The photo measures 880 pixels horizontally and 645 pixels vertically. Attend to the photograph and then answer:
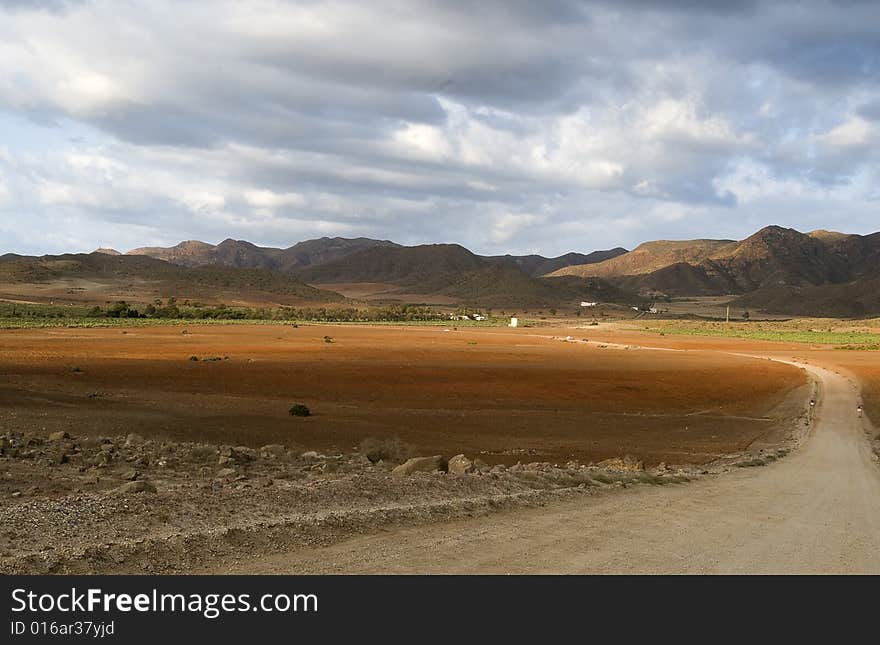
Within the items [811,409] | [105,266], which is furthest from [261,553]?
[105,266]

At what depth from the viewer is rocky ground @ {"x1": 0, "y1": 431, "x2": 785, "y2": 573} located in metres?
8.29

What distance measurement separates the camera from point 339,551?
848cm

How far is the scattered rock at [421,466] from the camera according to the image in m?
14.2

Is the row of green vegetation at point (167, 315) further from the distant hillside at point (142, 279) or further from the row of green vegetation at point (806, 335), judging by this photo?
the row of green vegetation at point (806, 335)

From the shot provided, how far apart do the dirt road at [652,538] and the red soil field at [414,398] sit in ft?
19.9

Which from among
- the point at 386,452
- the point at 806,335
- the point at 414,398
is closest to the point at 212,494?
the point at 386,452

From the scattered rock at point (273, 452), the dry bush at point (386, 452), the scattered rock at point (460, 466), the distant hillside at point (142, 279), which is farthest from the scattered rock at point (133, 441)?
the distant hillside at point (142, 279)

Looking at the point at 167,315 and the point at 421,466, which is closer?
the point at 421,466

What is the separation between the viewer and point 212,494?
11227 mm

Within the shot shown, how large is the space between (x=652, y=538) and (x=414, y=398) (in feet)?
74.7

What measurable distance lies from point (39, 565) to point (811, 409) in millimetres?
29043

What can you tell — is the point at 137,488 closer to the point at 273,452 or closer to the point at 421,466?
the point at 421,466

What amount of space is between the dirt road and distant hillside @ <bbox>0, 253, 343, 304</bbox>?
166m
